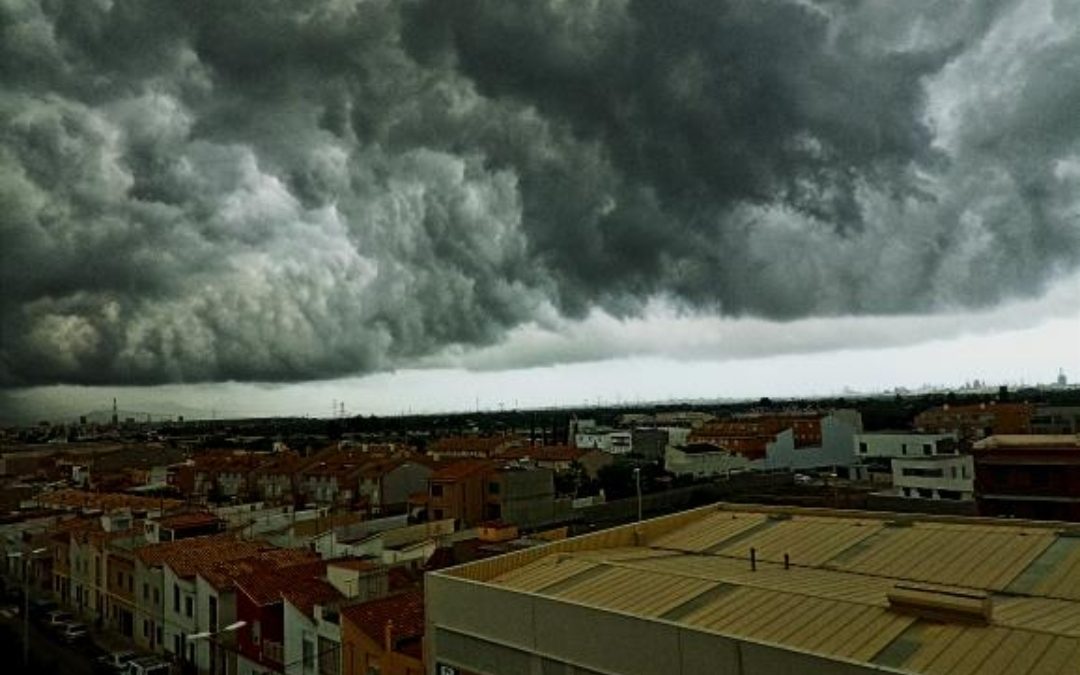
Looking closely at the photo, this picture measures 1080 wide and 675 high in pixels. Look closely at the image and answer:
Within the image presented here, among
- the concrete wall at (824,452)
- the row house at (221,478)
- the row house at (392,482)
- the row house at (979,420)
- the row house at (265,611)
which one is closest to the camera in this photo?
the row house at (265,611)

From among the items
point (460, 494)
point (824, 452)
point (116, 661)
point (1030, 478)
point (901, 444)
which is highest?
point (1030, 478)

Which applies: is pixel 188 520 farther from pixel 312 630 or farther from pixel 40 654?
pixel 312 630

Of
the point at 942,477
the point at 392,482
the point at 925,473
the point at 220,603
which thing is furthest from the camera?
the point at 392,482

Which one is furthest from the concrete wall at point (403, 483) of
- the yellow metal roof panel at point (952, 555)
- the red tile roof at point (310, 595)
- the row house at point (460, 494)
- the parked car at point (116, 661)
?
the yellow metal roof panel at point (952, 555)

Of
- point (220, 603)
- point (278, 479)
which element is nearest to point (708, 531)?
point (220, 603)

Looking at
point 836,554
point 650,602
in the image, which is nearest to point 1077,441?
point 836,554

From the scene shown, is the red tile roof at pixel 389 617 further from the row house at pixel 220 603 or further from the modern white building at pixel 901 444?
the modern white building at pixel 901 444
